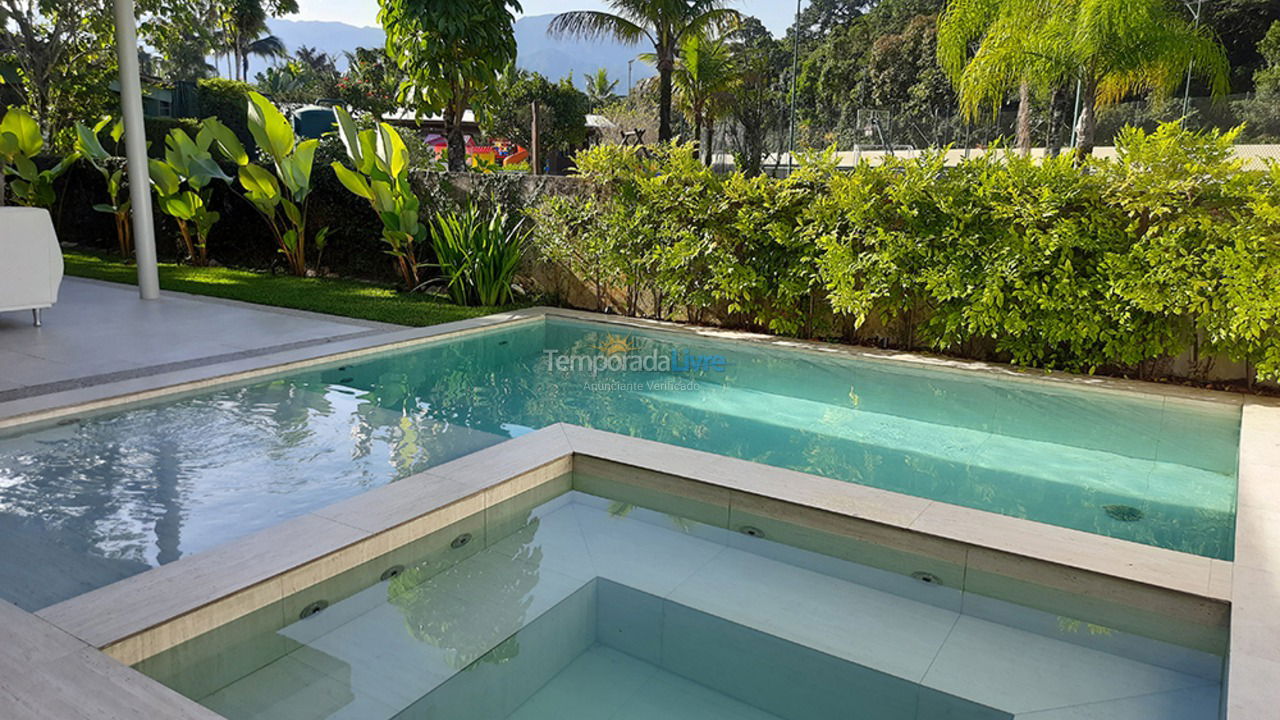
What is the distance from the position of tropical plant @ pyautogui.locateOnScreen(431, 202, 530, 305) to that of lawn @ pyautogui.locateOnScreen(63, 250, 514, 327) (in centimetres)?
25

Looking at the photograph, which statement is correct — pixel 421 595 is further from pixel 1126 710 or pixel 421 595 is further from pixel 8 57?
pixel 8 57

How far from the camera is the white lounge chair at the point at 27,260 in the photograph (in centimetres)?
677

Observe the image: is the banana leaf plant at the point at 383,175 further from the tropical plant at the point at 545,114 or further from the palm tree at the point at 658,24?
the tropical plant at the point at 545,114

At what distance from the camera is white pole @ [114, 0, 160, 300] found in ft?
25.7

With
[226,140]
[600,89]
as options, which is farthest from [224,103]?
[600,89]

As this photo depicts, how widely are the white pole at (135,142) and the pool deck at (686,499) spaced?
392 centimetres

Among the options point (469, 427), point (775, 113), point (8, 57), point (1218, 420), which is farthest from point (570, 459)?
point (775, 113)

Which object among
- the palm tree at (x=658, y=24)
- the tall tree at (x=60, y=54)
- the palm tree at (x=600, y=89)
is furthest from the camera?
the palm tree at (x=600, y=89)

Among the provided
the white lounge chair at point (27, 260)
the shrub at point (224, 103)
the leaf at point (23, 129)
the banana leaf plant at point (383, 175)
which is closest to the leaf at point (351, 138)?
the banana leaf plant at point (383, 175)

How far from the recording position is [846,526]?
3365 mm

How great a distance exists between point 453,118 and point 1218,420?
10.1 m

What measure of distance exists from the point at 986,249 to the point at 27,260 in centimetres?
794

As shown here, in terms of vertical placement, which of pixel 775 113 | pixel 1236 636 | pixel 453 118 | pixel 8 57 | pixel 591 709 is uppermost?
pixel 775 113

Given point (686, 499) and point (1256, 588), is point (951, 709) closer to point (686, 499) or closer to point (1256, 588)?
point (1256, 588)
